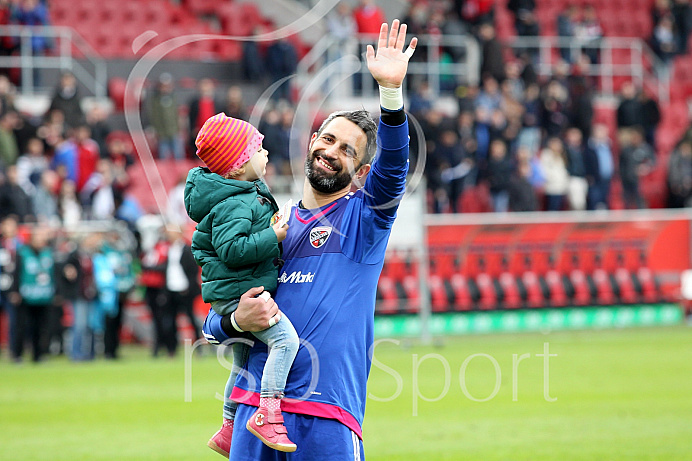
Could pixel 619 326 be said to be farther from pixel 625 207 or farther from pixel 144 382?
pixel 144 382

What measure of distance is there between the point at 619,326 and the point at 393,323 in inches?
218

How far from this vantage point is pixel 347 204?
4680mm

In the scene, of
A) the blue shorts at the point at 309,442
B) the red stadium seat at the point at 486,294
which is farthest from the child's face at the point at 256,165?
the red stadium seat at the point at 486,294

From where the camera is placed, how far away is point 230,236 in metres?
4.49

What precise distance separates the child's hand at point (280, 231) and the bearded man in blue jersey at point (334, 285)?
127mm

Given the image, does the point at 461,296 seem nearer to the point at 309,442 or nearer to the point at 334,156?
the point at 334,156

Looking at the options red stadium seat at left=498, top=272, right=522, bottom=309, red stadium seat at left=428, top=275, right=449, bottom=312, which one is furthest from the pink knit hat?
red stadium seat at left=498, top=272, right=522, bottom=309

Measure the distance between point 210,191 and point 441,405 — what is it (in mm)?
8625

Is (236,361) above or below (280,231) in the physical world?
below

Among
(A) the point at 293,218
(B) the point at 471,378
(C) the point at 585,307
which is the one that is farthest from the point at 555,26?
(A) the point at 293,218

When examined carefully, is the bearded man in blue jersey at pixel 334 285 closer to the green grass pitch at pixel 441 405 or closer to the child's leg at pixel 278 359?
the child's leg at pixel 278 359

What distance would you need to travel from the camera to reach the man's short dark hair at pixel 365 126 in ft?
15.4

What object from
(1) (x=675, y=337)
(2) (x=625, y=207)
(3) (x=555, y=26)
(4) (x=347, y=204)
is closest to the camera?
(4) (x=347, y=204)

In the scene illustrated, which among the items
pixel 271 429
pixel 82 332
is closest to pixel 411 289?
pixel 82 332
